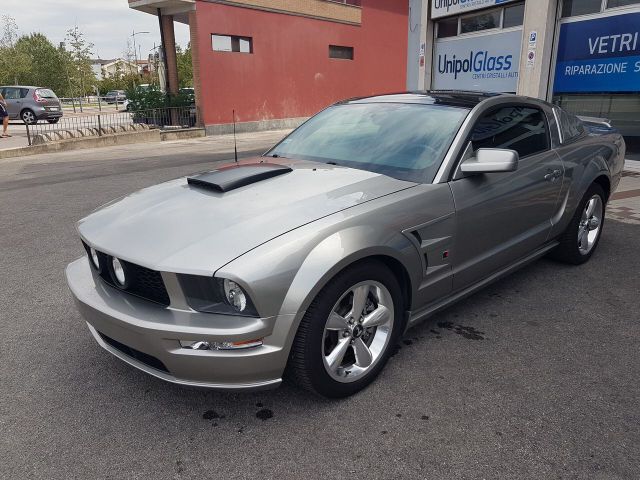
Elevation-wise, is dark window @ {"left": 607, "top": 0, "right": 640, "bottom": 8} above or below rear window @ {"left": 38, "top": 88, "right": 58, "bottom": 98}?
above

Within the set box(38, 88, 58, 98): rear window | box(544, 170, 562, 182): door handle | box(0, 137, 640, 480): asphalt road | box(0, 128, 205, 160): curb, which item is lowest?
box(0, 137, 640, 480): asphalt road

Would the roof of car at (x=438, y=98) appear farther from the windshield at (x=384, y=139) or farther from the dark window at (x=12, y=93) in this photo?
the dark window at (x=12, y=93)

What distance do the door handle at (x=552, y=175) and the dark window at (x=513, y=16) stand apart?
8.52 m

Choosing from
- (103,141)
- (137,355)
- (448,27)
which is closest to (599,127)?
(137,355)

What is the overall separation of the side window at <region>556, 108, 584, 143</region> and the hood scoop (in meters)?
2.49

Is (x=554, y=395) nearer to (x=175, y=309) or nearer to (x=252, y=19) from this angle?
(x=175, y=309)

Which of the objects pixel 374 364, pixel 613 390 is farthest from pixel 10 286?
pixel 613 390

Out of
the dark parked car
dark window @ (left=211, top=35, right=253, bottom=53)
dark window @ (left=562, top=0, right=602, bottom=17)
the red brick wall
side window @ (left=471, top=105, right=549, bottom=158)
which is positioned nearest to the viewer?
side window @ (left=471, top=105, right=549, bottom=158)

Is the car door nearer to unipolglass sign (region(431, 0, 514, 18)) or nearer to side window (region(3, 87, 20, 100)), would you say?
unipolglass sign (region(431, 0, 514, 18))

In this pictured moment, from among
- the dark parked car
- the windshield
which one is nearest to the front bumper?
the windshield

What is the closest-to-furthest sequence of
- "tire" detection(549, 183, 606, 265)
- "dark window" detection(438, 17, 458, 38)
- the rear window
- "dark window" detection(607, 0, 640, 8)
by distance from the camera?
1. "tire" detection(549, 183, 606, 265)
2. "dark window" detection(607, 0, 640, 8)
3. "dark window" detection(438, 17, 458, 38)
4. the rear window

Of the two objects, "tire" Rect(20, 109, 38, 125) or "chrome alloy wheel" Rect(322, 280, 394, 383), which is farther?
"tire" Rect(20, 109, 38, 125)

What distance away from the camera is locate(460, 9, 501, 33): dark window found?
464 inches

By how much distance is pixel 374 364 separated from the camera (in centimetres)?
278
